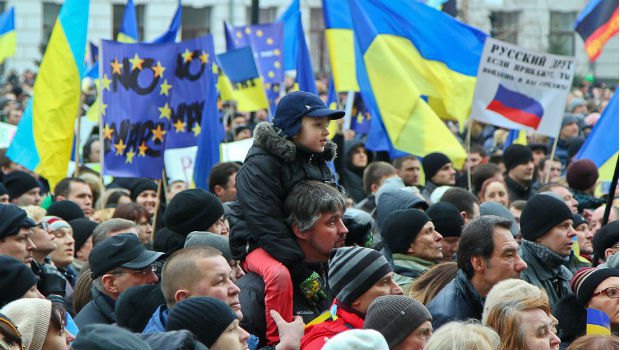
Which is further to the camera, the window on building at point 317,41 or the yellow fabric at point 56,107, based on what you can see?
the window on building at point 317,41

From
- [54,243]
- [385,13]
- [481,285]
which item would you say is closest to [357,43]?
[385,13]

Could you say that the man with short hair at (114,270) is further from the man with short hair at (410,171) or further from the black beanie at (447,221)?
the man with short hair at (410,171)

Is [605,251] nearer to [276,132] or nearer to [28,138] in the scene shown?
[276,132]

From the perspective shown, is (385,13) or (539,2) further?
(539,2)

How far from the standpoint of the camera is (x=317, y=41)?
145ft

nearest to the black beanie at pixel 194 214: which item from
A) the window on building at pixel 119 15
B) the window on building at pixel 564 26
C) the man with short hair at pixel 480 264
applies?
the man with short hair at pixel 480 264

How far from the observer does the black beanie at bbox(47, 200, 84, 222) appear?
940 centimetres

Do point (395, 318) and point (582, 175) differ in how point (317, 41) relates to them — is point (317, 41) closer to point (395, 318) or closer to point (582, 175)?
point (582, 175)

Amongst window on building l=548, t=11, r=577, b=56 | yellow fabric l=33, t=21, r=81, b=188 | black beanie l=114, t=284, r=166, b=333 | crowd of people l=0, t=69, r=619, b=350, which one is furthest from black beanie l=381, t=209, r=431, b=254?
window on building l=548, t=11, r=577, b=56

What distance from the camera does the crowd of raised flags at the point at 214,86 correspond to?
10.8 m

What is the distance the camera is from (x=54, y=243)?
307 inches

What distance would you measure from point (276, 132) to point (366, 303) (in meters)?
1.03

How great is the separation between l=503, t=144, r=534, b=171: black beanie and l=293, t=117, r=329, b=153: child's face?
6.02m

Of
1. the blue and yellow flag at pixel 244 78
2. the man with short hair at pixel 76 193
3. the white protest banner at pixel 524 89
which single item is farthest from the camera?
the blue and yellow flag at pixel 244 78
